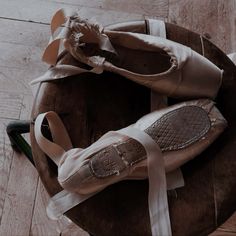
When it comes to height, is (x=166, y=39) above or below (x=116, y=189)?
above

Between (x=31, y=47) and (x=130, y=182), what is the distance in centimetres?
63

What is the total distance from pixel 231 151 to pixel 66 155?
0.28m

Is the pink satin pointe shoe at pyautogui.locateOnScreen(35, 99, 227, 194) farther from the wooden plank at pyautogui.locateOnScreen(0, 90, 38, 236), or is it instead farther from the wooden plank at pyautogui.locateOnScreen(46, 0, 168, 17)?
the wooden plank at pyautogui.locateOnScreen(46, 0, 168, 17)

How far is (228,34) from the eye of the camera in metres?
1.24

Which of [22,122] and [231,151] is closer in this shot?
[231,151]

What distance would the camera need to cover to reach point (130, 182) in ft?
2.21

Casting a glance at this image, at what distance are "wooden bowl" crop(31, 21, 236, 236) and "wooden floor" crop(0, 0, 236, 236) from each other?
35 cm

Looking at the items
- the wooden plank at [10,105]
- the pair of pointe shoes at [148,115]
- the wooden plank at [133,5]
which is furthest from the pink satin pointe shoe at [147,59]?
the wooden plank at [133,5]

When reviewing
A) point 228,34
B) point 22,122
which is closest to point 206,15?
point 228,34

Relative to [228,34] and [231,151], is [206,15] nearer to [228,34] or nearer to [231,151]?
[228,34]

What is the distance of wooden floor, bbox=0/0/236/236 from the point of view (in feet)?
3.24

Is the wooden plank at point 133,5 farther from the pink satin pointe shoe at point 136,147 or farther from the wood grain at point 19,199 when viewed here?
the pink satin pointe shoe at point 136,147

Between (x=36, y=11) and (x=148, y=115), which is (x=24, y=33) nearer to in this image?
(x=36, y=11)

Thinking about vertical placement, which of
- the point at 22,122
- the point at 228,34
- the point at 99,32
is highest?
the point at 99,32
